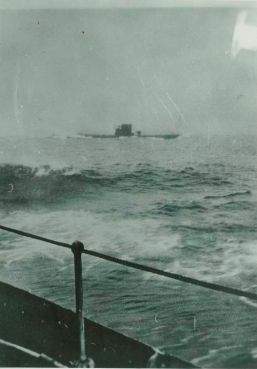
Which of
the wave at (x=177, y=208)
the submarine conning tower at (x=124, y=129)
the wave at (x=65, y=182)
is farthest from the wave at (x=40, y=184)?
the submarine conning tower at (x=124, y=129)

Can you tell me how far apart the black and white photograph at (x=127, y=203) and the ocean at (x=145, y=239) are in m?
0.05

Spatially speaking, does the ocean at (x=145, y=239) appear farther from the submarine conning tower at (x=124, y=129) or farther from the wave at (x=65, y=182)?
the submarine conning tower at (x=124, y=129)

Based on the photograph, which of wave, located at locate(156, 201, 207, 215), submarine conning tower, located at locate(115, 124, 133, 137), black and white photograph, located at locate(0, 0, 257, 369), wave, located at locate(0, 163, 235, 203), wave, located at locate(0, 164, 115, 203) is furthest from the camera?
wave, located at locate(0, 163, 235, 203)

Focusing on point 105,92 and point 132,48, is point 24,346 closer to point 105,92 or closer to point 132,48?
point 132,48

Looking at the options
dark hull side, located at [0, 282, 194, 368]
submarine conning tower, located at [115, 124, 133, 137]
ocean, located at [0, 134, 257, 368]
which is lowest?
ocean, located at [0, 134, 257, 368]

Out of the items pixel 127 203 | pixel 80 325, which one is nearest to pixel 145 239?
pixel 127 203

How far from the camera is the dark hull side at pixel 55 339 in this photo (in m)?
2.28

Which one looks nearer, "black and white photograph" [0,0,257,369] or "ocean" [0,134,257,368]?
"black and white photograph" [0,0,257,369]

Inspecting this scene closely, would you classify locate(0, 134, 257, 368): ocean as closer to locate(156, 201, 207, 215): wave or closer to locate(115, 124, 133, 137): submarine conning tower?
locate(156, 201, 207, 215): wave

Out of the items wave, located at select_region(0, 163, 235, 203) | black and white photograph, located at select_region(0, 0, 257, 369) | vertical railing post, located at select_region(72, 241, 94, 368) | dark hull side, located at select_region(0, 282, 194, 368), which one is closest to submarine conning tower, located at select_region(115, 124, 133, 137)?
black and white photograph, located at select_region(0, 0, 257, 369)

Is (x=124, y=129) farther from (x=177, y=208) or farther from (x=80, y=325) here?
(x=80, y=325)

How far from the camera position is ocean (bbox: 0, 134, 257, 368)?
19.9 feet

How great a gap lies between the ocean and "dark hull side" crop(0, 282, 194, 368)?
2.75 meters

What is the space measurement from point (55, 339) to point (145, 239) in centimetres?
1039
